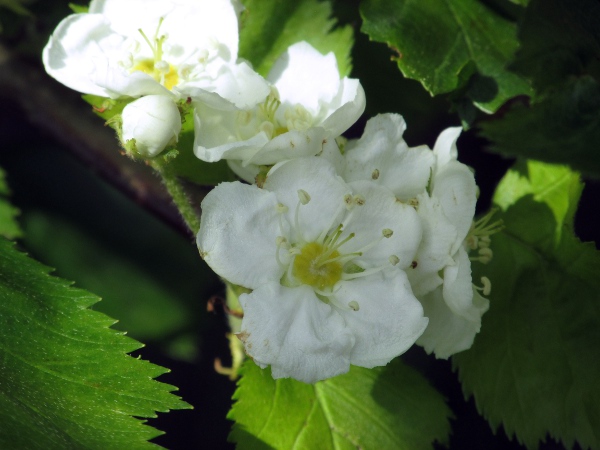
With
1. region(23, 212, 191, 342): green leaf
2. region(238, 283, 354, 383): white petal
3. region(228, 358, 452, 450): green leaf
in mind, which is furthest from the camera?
region(23, 212, 191, 342): green leaf

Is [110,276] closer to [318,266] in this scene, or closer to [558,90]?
[318,266]

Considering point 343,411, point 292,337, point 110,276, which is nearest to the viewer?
point 292,337

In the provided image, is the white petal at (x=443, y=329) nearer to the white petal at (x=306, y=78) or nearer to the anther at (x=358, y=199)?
the anther at (x=358, y=199)

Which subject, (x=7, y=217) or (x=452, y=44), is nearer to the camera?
(x=452, y=44)

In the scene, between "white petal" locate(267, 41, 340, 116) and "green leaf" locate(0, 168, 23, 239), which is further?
"green leaf" locate(0, 168, 23, 239)

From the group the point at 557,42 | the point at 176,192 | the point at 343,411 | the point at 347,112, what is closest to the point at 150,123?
the point at 176,192

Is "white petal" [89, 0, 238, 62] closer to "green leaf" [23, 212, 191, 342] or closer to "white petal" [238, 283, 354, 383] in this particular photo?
"white petal" [238, 283, 354, 383]

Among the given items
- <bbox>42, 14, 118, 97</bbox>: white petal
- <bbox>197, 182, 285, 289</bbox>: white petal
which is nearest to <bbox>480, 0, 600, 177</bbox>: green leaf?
<bbox>197, 182, 285, 289</bbox>: white petal

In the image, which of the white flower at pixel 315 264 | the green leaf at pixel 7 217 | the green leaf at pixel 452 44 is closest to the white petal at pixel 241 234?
the white flower at pixel 315 264
